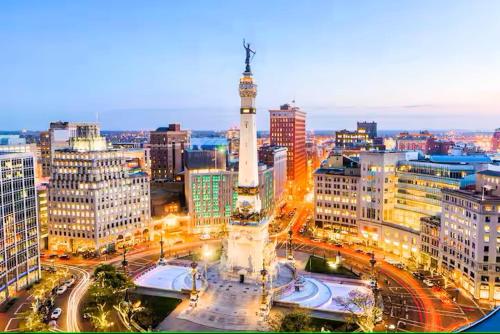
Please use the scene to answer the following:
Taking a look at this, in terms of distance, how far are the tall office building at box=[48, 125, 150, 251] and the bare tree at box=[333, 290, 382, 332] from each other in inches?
2851

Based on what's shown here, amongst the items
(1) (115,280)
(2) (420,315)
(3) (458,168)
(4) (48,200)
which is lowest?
(2) (420,315)

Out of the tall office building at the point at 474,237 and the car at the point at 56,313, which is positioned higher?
the tall office building at the point at 474,237

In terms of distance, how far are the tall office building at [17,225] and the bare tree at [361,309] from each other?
69922mm

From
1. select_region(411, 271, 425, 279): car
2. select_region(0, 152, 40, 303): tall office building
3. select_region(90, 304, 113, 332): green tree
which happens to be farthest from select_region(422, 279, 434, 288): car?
select_region(0, 152, 40, 303): tall office building

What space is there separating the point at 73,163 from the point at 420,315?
101 m

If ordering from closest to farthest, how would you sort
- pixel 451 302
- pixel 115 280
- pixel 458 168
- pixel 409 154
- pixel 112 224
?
pixel 115 280
pixel 451 302
pixel 458 168
pixel 112 224
pixel 409 154

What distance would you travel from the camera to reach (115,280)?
86500 mm

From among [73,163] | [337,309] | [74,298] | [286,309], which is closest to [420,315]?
[337,309]

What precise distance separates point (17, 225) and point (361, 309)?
76109 millimetres

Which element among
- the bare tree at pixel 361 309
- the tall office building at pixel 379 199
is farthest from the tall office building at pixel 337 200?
the bare tree at pixel 361 309

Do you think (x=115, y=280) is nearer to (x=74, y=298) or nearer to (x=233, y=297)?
(x=74, y=298)

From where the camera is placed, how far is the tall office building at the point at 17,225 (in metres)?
93.4

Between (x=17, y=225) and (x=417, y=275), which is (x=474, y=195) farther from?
(x=17, y=225)

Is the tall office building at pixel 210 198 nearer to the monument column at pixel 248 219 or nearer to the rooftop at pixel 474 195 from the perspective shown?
the monument column at pixel 248 219
